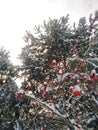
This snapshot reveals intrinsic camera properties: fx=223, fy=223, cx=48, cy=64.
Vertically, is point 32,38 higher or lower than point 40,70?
higher

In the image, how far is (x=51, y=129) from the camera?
1007 centimetres

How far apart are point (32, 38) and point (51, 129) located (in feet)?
16.8

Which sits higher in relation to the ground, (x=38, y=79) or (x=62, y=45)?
(x=62, y=45)

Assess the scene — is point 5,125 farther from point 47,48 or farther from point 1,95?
point 47,48

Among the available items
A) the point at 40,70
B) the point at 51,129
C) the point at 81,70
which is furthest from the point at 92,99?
the point at 40,70

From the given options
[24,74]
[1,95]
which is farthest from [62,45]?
[1,95]

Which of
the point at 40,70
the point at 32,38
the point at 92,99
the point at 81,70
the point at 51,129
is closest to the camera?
the point at 92,99

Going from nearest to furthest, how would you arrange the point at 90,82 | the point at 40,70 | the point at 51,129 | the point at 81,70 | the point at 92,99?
the point at 92,99 → the point at 90,82 → the point at 81,70 → the point at 51,129 → the point at 40,70

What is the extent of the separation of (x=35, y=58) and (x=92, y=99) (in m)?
7.35

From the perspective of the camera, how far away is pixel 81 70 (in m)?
6.07

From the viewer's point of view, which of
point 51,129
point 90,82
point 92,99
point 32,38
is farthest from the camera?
point 32,38

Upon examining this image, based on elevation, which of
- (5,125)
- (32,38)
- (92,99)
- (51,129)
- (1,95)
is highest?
(32,38)

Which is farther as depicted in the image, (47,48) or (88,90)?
(47,48)

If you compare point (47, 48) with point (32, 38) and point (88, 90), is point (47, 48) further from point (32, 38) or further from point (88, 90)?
point (88, 90)
